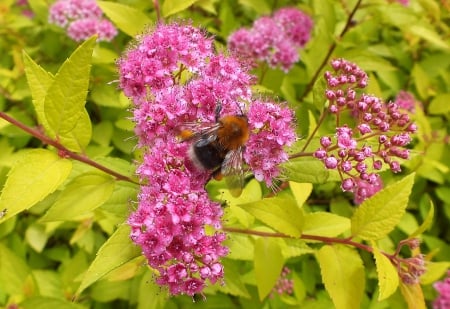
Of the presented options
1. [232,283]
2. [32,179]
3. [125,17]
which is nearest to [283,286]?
[232,283]

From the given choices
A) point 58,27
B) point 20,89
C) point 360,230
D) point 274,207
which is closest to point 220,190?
point 274,207

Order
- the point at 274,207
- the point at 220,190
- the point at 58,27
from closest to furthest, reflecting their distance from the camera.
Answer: the point at 274,207, the point at 220,190, the point at 58,27

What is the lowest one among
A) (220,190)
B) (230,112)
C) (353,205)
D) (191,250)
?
(353,205)

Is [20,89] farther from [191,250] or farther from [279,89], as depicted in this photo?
[191,250]

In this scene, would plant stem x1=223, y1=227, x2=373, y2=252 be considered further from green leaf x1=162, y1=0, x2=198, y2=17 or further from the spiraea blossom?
green leaf x1=162, y1=0, x2=198, y2=17

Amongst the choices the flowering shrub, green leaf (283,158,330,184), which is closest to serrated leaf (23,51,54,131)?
the flowering shrub

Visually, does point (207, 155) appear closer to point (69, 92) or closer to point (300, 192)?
point (69, 92)
